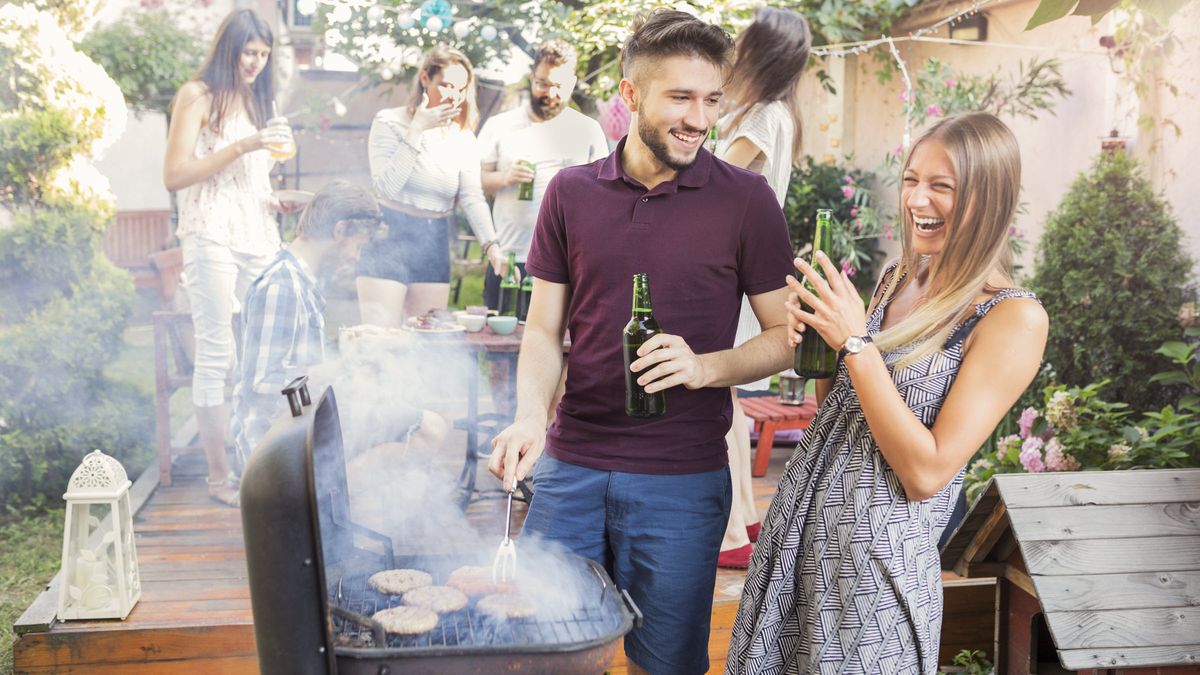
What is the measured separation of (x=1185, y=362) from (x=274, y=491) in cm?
393

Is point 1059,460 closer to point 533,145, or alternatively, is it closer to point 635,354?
point 635,354

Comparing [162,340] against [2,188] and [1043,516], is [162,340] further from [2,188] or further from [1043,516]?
[1043,516]

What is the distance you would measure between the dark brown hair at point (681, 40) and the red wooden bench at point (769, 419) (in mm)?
3099

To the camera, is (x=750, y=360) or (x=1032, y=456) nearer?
(x=750, y=360)

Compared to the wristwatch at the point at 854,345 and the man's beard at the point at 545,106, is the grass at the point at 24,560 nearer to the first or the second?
the man's beard at the point at 545,106

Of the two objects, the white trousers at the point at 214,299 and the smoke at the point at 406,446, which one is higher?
the white trousers at the point at 214,299

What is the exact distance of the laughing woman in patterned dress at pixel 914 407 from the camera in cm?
192

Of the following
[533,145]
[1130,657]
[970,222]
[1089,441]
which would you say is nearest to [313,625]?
[970,222]

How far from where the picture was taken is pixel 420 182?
516cm

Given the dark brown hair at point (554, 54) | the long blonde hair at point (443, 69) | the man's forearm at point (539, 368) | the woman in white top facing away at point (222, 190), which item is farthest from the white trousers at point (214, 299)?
the man's forearm at point (539, 368)

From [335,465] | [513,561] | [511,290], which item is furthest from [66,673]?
[511,290]

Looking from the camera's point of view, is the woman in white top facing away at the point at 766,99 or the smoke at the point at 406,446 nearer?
the woman in white top facing away at the point at 766,99

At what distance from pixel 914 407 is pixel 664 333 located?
61 centimetres

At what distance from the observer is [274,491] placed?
183cm
